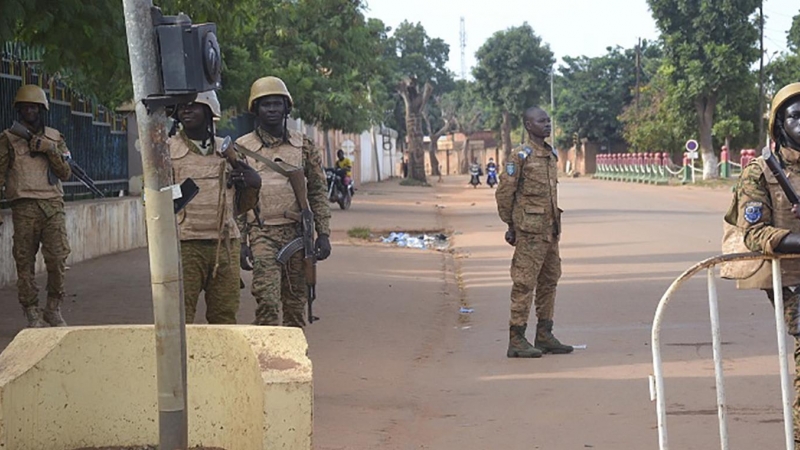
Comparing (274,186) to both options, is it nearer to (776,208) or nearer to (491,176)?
Answer: (776,208)

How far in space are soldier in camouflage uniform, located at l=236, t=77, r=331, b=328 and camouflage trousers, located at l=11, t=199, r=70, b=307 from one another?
2698 millimetres

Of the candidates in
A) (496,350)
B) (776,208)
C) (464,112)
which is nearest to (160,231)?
(776,208)

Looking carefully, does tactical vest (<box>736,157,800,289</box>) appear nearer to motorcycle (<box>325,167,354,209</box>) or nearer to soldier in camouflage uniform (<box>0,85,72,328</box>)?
soldier in camouflage uniform (<box>0,85,72,328</box>)

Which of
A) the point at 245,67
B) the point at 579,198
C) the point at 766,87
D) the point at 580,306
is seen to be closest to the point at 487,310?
the point at 580,306

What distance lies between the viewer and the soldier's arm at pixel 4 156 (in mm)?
9656

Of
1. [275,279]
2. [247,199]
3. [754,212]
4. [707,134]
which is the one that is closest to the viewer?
[754,212]

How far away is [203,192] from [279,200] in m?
0.77

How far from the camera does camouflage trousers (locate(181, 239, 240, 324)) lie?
23.3ft

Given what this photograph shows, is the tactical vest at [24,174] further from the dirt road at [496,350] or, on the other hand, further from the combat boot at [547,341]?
the combat boot at [547,341]

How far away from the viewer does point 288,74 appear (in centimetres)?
2423

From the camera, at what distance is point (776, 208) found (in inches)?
216

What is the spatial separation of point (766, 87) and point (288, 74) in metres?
37.7

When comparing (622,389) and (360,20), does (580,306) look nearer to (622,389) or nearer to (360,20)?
(622,389)

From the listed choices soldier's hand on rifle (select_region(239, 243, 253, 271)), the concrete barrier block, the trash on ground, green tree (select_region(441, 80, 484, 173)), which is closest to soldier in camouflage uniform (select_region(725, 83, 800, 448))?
the concrete barrier block
